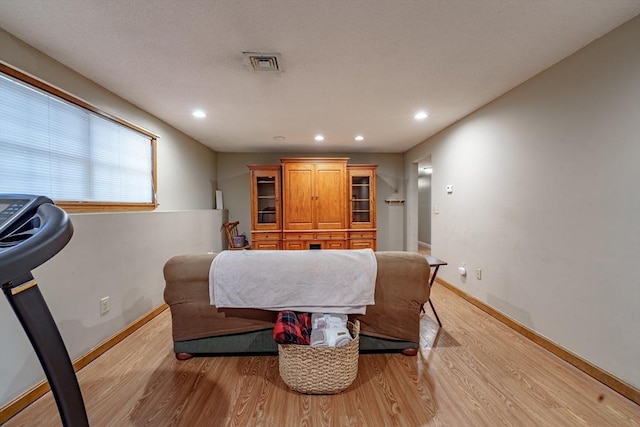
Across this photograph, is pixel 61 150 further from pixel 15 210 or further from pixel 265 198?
pixel 265 198

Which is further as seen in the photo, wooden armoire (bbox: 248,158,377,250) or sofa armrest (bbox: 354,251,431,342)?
wooden armoire (bbox: 248,158,377,250)

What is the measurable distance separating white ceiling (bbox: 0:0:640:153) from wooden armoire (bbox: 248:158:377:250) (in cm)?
175

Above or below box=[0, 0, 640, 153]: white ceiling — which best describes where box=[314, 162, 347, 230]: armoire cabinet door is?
below

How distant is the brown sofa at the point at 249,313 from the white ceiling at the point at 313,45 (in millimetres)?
1429

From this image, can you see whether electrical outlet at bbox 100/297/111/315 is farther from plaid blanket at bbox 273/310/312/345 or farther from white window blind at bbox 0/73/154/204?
plaid blanket at bbox 273/310/312/345

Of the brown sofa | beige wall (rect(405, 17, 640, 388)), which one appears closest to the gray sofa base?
the brown sofa

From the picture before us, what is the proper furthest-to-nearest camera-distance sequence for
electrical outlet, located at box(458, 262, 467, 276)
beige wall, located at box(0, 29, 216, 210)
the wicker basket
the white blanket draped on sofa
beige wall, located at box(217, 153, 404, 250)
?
beige wall, located at box(217, 153, 404, 250) < electrical outlet, located at box(458, 262, 467, 276) < the white blanket draped on sofa < beige wall, located at box(0, 29, 216, 210) < the wicker basket

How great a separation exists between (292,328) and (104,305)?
1.64 metres

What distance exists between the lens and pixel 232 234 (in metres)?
4.93

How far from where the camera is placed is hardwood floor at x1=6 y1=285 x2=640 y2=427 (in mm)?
1460

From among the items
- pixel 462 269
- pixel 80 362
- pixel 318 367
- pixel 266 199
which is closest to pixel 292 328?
pixel 318 367

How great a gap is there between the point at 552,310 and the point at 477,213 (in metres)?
1.17

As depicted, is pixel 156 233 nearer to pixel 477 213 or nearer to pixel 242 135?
pixel 242 135

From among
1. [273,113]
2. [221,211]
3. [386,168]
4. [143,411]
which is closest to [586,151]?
[273,113]
